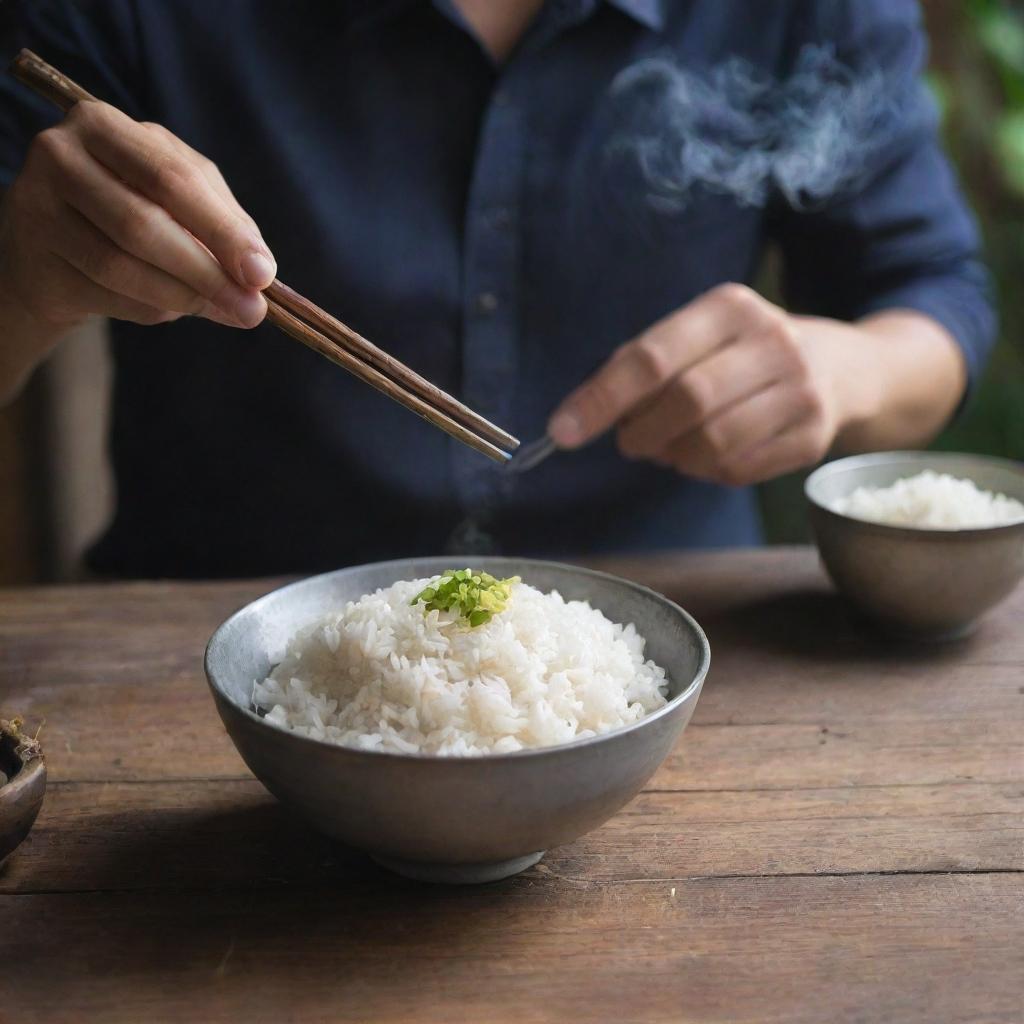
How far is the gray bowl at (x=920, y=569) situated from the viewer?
1479 millimetres

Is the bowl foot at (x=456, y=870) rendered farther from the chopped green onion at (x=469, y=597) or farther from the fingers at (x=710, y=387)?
the fingers at (x=710, y=387)

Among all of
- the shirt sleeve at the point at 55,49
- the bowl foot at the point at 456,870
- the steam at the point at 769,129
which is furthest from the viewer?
the steam at the point at 769,129

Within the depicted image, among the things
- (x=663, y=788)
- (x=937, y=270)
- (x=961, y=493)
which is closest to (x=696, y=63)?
(x=937, y=270)

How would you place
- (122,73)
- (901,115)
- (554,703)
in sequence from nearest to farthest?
(554,703) → (122,73) → (901,115)

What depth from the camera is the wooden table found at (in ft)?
2.96

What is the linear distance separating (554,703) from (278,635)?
0.35m

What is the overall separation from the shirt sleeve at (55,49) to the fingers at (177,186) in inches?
29.8

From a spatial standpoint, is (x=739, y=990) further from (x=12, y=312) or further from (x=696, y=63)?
(x=696, y=63)

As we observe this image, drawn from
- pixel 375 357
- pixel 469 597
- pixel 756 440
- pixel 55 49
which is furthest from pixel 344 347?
pixel 55 49

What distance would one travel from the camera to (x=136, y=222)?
119cm

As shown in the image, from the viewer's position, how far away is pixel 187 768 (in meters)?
1.25

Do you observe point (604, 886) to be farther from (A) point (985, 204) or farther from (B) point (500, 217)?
(A) point (985, 204)

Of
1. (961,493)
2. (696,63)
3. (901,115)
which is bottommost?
(961,493)

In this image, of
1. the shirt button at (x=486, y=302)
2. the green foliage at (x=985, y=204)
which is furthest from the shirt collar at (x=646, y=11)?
the green foliage at (x=985, y=204)
